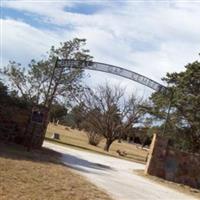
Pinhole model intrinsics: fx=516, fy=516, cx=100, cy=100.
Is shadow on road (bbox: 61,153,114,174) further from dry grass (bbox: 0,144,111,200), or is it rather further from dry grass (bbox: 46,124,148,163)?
dry grass (bbox: 46,124,148,163)

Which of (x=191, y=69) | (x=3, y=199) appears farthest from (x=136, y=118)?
(x=3, y=199)

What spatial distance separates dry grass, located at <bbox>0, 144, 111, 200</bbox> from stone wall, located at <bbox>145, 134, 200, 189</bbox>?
27.5 ft

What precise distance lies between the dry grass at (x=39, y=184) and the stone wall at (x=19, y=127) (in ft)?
23.6

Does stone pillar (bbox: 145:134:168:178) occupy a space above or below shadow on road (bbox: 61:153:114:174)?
above

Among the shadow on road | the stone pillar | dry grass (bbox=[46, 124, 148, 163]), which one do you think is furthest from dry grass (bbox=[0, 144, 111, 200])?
dry grass (bbox=[46, 124, 148, 163])

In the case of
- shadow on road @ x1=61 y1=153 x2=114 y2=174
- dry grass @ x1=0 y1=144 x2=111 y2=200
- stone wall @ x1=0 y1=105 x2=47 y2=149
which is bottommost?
dry grass @ x1=0 y1=144 x2=111 y2=200

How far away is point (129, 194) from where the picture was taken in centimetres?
1412

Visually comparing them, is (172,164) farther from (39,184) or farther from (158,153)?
(39,184)

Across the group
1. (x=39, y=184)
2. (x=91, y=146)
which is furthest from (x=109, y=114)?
(x=39, y=184)

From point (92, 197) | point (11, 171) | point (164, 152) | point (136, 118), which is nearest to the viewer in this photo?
point (92, 197)

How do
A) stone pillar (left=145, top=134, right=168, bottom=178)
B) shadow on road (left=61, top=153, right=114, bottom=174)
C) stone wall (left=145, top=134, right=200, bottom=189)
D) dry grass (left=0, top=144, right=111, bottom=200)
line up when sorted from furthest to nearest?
1. stone pillar (left=145, top=134, right=168, bottom=178)
2. stone wall (left=145, top=134, right=200, bottom=189)
3. shadow on road (left=61, top=153, right=114, bottom=174)
4. dry grass (left=0, top=144, right=111, bottom=200)

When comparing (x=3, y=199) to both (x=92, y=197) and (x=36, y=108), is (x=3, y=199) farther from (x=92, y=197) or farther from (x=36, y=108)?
(x=36, y=108)

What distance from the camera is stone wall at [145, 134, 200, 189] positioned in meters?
23.1

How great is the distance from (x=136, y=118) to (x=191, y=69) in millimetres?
15830
